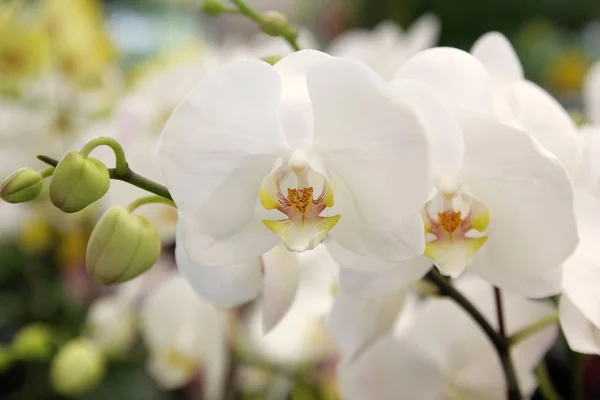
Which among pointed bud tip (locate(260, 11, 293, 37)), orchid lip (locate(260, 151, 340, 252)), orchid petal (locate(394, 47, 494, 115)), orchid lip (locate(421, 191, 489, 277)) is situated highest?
pointed bud tip (locate(260, 11, 293, 37))

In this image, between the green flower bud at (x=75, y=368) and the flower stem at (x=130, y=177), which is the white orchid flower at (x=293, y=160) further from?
the green flower bud at (x=75, y=368)

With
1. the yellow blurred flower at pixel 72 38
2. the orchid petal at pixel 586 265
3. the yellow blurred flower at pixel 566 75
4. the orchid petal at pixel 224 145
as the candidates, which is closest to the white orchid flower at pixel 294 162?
the orchid petal at pixel 224 145

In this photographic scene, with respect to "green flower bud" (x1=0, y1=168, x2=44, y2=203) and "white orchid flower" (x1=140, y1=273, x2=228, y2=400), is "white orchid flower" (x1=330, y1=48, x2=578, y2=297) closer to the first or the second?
"green flower bud" (x1=0, y1=168, x2=44, y2=203)

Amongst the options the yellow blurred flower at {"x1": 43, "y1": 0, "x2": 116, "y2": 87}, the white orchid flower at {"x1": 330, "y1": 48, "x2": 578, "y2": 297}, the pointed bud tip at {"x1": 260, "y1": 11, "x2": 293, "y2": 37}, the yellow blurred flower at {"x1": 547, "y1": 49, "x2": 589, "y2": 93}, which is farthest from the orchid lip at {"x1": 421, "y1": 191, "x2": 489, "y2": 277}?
the yellow blurred flower at {"x1": 547, "y1": 49, "x2": 589, "y2": 93}

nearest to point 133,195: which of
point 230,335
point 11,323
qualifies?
point 230,335

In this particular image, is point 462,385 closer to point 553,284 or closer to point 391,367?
point 391,367

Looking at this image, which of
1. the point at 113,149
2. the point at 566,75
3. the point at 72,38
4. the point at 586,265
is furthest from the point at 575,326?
the point at 566,75

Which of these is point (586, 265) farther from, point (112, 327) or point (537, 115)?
point (112, 327)
